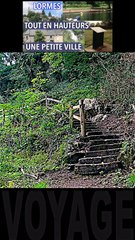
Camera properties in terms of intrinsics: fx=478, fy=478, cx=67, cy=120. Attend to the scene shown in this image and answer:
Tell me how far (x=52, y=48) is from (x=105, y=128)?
99cm

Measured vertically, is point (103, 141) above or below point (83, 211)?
above

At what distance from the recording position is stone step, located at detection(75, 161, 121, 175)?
4.92 meters

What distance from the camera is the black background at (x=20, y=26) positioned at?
483cm

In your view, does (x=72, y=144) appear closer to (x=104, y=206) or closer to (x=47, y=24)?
(x=104, y=206)

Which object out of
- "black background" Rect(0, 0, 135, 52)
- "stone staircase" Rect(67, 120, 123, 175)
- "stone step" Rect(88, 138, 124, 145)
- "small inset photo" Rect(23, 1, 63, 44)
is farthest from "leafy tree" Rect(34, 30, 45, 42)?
"stone step" Rect(88, 138, 124, 145)

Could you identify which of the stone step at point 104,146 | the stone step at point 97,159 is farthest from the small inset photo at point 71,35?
the stone step at point 97,159

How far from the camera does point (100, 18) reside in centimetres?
485

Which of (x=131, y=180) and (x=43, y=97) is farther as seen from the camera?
(x=43, y=97)

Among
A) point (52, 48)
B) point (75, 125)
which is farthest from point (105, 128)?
point (52, 48)

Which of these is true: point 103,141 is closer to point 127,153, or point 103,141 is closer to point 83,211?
point 127,153

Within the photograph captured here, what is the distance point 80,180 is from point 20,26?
1689 millimetres

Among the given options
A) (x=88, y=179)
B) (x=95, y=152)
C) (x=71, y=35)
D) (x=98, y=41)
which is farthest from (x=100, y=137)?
(x=71, y=35)

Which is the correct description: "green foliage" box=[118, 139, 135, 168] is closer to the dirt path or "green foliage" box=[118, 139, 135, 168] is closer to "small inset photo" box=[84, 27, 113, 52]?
Answer: the dirt path

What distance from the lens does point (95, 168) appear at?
194 inches
